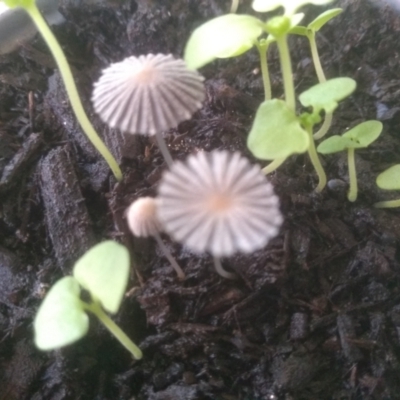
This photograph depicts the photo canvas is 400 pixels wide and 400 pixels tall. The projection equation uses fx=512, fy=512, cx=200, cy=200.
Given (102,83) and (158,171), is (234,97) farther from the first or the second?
(102,83)

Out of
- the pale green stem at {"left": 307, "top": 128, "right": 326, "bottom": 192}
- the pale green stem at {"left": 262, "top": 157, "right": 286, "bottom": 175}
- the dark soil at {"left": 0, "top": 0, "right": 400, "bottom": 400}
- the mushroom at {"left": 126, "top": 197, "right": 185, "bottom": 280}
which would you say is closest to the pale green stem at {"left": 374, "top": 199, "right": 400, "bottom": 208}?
the dark soil at {"left": 0, "top": 0, "right": 400, "bottom": 400}

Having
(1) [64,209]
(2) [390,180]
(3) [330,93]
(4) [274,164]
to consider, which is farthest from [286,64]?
(1) [64,209]

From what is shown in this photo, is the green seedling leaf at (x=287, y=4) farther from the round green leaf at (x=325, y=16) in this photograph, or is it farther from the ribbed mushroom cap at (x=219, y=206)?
the ribbed mushroom cap at (x=219, y=206)

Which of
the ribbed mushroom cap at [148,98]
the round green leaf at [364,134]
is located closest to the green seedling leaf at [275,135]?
the ribbed mushroom cap at [148,98]

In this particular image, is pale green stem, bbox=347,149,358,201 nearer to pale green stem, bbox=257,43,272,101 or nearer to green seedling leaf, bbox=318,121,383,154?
green seedling leaf, bbox=318,121,383,154

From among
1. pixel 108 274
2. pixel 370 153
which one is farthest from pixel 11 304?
pixel 370 153
